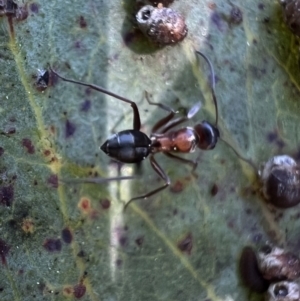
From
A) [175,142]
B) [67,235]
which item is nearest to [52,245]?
[67,235]

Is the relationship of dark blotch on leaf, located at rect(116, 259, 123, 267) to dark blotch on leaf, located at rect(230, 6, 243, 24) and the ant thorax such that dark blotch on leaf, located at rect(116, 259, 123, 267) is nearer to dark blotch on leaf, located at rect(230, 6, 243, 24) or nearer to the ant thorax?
the ant thorax

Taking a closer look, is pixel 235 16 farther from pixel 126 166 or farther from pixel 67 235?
pixel 67 235

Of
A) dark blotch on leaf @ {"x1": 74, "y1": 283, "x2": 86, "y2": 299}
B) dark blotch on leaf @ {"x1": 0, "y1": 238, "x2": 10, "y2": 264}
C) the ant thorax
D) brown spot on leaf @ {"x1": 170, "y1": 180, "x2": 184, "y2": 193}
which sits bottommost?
dark blotch on leaf @ {"x1": 74, "y1": 283, "x2": 86, "y2": 299}

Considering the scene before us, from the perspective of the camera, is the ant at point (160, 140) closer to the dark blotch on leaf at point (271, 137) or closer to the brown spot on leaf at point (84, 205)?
the brown spot on leaf at point (84, 205)

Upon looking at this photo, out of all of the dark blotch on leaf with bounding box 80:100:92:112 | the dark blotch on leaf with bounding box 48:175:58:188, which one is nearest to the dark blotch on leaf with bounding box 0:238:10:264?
the dark blotch on leaf with bounding box 48:175:58:188

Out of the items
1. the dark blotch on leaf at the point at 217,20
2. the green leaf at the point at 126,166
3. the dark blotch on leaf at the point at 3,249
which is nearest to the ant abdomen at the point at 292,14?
the green leaf at the point at 126,166
